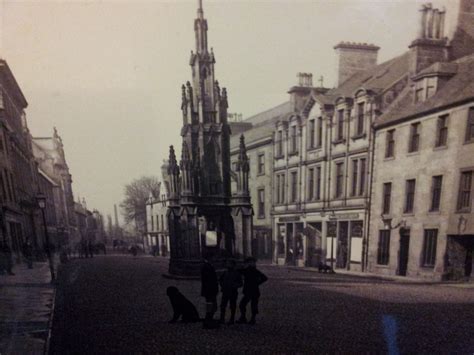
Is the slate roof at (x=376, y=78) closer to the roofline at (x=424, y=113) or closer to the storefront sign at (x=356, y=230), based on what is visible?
the roofline at (x=424, y=113)

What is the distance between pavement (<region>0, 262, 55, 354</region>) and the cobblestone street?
361 millimetres

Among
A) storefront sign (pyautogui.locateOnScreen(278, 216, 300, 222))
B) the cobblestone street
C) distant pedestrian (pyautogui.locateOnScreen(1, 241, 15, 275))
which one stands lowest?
the cobblestone street

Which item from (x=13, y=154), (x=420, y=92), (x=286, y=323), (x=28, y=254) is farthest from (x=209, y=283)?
(x=420, y=92)

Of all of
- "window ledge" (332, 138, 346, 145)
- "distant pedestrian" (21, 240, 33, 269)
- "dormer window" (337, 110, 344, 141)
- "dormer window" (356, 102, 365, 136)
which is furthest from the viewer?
"dormer window" (337, 110, 344, 141)

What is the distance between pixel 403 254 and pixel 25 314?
774 inches

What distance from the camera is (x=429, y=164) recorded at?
20.2 metres

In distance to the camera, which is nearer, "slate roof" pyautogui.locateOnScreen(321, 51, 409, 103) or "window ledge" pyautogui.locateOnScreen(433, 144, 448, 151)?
"window ledge" pyautogui.locateOnScreen(433, 144, 448, 151)

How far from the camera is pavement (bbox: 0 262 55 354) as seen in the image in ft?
23.8

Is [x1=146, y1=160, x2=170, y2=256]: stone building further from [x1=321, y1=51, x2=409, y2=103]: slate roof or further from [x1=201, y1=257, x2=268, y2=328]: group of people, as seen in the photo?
[x1=321, y1=51, x2=409, y2=103]: slate roof

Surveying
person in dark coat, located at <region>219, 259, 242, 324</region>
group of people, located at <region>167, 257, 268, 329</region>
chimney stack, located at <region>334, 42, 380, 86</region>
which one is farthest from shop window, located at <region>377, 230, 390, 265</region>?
person in dark coat, located at <region>219, 259, 242, 324</region>

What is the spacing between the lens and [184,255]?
18.5 metres

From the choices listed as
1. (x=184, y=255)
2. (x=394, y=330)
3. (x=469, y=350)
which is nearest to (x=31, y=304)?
(x=184, y=255)

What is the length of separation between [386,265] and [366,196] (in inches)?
173

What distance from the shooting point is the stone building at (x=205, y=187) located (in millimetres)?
18531
